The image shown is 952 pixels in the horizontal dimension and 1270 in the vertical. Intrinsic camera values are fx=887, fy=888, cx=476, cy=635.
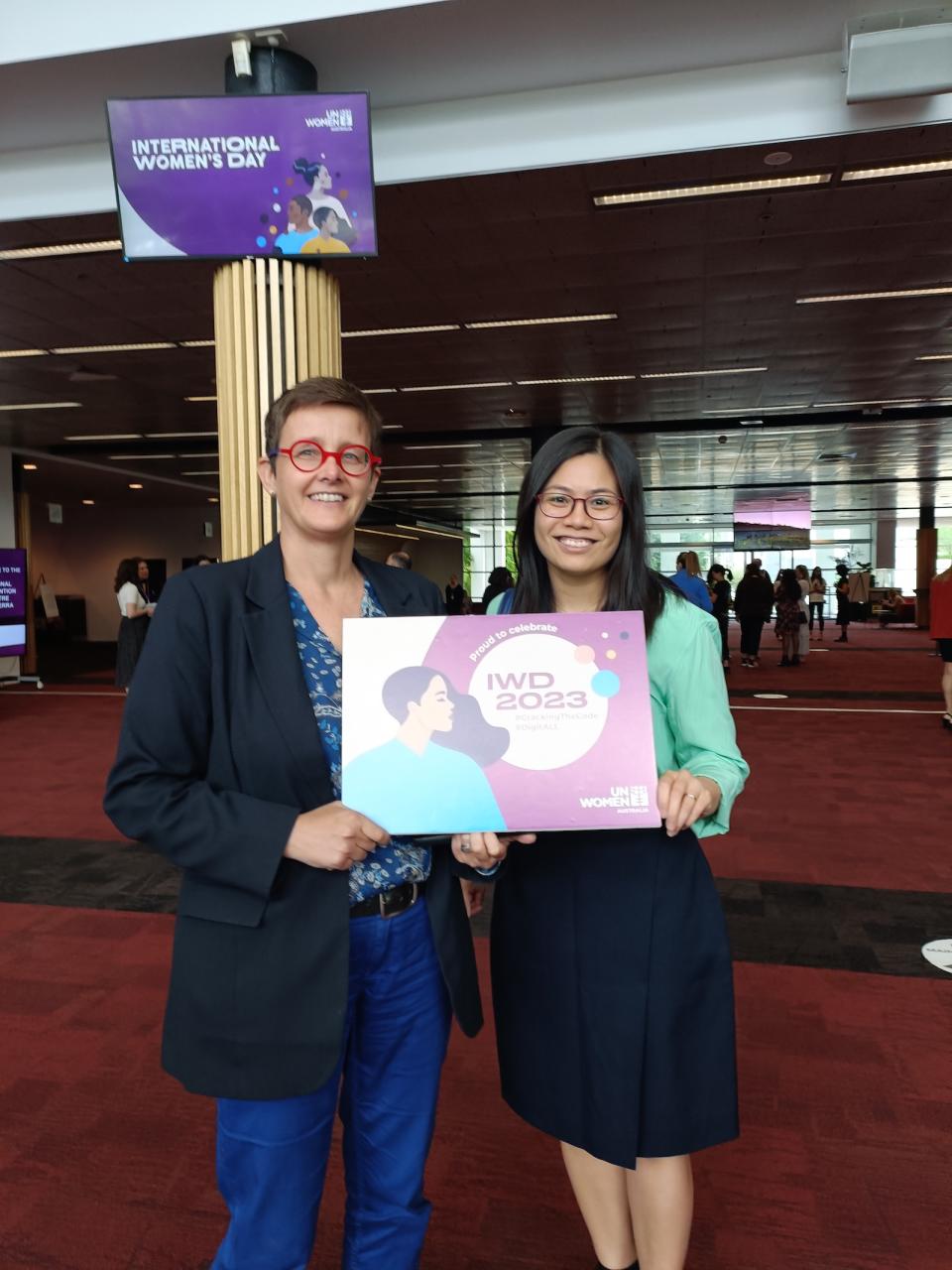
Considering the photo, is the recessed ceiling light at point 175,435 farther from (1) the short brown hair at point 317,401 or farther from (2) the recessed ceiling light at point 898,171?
(1) the short brown hair at point 317,401

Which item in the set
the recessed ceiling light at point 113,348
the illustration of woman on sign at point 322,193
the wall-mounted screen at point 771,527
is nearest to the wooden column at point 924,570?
the wall-mounted screen at point 771,527

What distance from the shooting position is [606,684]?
137cm

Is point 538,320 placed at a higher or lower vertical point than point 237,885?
higher

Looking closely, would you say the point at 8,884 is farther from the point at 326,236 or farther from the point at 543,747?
the point at 543,747

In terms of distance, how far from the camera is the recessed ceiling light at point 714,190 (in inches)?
227

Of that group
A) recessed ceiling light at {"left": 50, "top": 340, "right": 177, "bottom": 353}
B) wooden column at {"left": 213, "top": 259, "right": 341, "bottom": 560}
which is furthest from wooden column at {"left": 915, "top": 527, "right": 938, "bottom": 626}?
→ wooden column at {"left": 213, "top": 259, "right": 341, "bottom": 560}

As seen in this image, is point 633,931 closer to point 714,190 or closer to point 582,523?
point 582,523

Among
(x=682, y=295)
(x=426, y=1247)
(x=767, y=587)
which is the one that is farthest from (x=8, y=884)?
(x=767, y=587)

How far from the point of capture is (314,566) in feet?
4.97

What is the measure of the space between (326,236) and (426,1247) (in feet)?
13.0

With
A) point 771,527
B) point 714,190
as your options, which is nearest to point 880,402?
point 714,190

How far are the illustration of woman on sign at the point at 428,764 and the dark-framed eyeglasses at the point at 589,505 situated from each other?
434mm

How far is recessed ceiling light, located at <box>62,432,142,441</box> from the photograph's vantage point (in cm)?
1534

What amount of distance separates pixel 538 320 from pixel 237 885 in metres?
8.53
